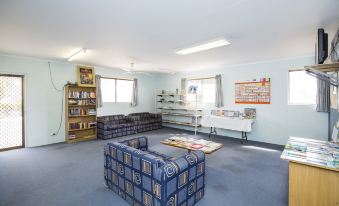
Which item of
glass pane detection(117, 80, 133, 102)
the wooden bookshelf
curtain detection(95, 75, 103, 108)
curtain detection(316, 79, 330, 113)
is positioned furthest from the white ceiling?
glass pane detection(117, 80, 133, 102)

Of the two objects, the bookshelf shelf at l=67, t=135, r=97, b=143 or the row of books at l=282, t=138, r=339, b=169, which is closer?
the row of books at l=282, t=138, r=339, b=169

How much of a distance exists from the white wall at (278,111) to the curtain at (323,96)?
237 millimetres

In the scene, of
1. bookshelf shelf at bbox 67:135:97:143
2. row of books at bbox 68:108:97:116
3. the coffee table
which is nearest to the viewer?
the coffee table

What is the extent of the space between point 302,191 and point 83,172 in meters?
3.38

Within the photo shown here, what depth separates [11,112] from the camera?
4.68 metres

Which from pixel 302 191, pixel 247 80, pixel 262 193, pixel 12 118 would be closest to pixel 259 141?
pixel 247 80

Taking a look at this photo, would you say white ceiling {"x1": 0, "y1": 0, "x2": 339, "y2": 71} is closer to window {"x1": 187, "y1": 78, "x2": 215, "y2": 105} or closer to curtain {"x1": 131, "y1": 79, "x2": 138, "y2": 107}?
window {"x1": 187, "y1": 78, "x2": 215, "y2": 105}

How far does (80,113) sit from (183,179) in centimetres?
479

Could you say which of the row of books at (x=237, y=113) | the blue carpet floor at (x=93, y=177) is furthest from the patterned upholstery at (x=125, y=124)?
the row of books at (x=237, y=113)

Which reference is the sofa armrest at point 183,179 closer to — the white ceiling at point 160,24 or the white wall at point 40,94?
the white ceiling at point 160,24

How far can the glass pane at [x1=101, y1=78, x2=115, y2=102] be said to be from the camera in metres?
6.50

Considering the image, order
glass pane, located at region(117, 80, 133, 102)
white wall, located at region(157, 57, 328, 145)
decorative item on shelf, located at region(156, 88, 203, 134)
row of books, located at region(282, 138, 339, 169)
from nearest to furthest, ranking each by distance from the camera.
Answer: row of books, located at region(282, 138, 339, 169), white wall, located at region(157, 57, 328, 145), decorative item on shelf, located at region(156, 88, 203, 134), glass pane, located at region(117, 80, 133, 102)

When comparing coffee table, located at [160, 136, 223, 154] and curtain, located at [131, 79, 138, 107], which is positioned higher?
curtain, located at [131, 79, 138, 107]

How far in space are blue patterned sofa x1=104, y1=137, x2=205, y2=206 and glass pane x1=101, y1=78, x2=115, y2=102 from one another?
434 cm
